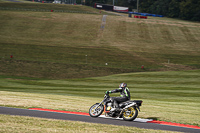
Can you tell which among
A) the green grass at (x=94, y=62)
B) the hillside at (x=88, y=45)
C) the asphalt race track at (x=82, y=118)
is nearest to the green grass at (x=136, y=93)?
the green grass at (x=94, y=62)

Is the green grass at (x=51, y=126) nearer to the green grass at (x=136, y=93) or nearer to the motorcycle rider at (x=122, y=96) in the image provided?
the motorcycle rider at (x=122, y=96)

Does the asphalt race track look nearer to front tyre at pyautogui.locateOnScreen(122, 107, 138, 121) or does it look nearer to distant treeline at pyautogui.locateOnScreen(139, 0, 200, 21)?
front tyre at pyautogui.locateOnScreen(122, 107, 138, 121)

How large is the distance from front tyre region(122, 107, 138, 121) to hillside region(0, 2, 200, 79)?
3413cm

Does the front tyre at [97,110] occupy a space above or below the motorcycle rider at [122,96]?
below

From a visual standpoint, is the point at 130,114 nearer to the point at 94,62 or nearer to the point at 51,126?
the point at 51,126

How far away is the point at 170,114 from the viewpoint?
1884cm

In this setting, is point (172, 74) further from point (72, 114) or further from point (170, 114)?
point (72, 114)

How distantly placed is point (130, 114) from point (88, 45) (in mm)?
60812

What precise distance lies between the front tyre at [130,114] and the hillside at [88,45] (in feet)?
112

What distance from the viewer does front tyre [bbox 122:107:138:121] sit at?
1632 cm

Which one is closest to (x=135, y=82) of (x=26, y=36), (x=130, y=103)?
(x=130, y=103)

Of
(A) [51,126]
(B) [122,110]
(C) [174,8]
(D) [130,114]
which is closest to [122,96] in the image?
(B) [122,110]

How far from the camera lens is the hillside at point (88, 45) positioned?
55.6 metres

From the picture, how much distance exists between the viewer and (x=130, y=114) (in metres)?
16.5
